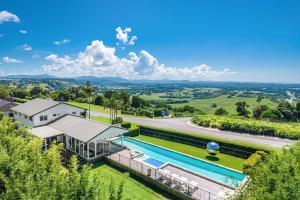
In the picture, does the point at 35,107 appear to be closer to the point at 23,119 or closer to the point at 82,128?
the point at 23,119

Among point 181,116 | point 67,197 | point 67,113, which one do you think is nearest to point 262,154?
point 67,197

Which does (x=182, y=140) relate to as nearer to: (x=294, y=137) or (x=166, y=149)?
(x=166, y=149)

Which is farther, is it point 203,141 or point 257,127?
point 257,127

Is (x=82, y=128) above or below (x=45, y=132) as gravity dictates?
above

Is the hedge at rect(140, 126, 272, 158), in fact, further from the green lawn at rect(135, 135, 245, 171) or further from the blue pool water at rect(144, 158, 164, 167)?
the blue pool water at rect(144, 158, 164, 167)

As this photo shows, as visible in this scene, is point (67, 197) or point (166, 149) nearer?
point (67, 197)

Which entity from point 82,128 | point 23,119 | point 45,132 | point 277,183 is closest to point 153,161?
point 82,128

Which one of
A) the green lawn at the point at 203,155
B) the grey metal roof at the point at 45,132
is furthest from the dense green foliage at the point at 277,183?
the grey metal roof at the point at 45,132
